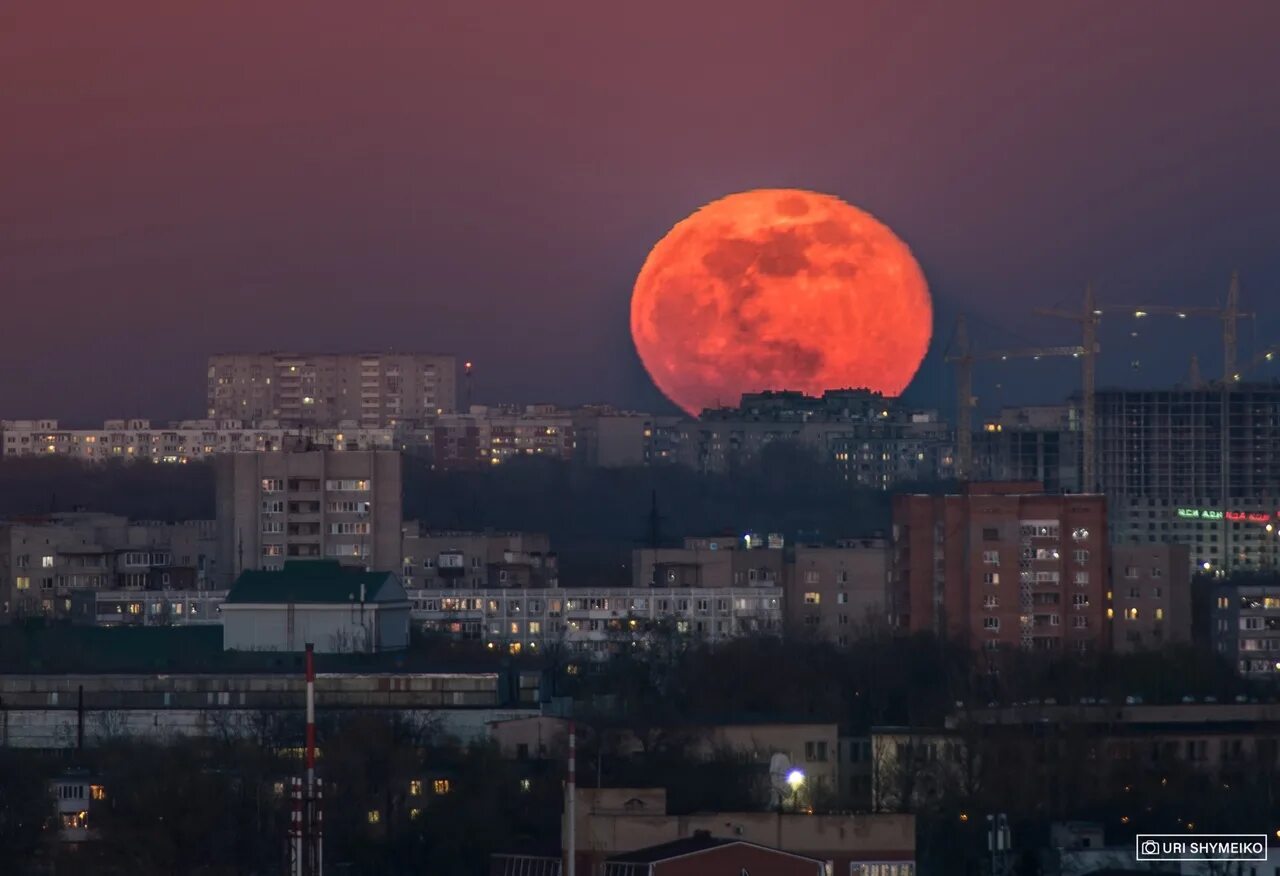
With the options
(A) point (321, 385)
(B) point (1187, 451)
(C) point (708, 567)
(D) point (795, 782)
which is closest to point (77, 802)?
(D) point (795, 782)

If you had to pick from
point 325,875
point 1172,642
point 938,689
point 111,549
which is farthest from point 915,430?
point 325,875

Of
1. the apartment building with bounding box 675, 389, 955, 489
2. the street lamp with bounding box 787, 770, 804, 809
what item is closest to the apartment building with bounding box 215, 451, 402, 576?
the street lamp with bounding box 787, 770, 804, 809

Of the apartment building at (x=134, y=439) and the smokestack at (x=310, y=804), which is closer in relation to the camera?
the smokestack at (x=310, y=804)

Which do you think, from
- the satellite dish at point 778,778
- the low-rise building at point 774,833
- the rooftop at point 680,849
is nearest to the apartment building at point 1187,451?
the satellite dish at point 778,778

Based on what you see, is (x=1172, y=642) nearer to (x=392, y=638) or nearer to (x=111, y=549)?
(x=392, y=638)

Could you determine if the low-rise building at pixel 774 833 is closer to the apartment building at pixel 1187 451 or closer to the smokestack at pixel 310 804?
the smokestack at pixel 310 804

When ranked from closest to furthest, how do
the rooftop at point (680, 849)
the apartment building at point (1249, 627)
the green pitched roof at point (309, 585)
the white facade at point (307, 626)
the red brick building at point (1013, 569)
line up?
the rooftop at point (680, 849) < the white facade at point (307, 626) < the green pitched roof at point (309, 585) < the red brick building at point (1013, 569) < the apartment building at point (1249, 627)
